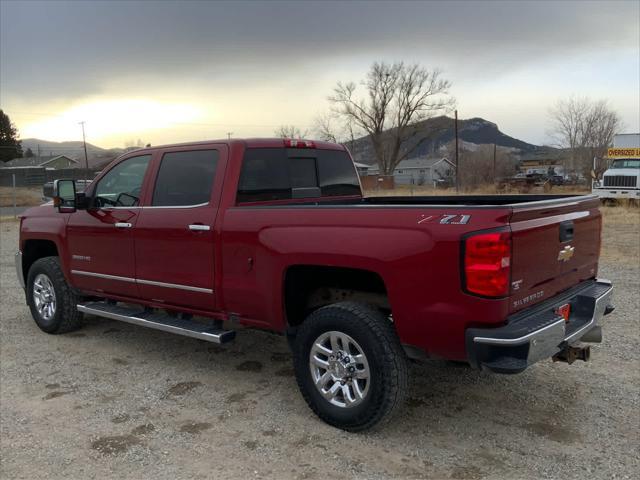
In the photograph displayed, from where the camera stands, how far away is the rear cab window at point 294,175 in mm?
4430

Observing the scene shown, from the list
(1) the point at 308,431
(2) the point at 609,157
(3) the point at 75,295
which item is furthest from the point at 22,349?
(2) the point at 609,157

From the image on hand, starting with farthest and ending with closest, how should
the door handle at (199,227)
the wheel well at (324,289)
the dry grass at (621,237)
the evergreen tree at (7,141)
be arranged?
the evergreen tree at (7,141)
the dry grass at (621,237)
the door handle at (199,227)
the wheel well at (324,289)

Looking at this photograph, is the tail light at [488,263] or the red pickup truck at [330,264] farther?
the red pickup truck at [330,264]

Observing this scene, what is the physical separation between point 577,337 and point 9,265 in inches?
434

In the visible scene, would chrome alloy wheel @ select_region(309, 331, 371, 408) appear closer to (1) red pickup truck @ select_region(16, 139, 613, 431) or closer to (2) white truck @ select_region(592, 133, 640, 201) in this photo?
(1) red pickup truck @ select_region(16, 139, 613, 431)

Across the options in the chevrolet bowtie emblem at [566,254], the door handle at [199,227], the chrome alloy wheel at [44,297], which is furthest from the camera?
the chrome alloy wheel at [44,297]

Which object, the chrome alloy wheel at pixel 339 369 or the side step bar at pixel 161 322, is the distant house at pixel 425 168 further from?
the chrome alloy wheel at pixel 339 369

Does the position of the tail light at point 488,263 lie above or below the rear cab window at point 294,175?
below

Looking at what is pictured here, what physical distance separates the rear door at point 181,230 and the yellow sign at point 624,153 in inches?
966

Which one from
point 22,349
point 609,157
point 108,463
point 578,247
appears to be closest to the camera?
point 108,463

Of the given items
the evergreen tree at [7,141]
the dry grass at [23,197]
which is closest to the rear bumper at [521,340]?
the dry grass at [23,197]

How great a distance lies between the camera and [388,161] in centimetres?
6731

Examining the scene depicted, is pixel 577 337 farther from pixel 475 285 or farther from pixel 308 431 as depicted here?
pixel 308 431

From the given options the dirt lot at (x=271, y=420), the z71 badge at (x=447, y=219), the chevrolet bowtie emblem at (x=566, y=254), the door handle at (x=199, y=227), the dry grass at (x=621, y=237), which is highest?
the z71 badge at (x=447, y=219)
